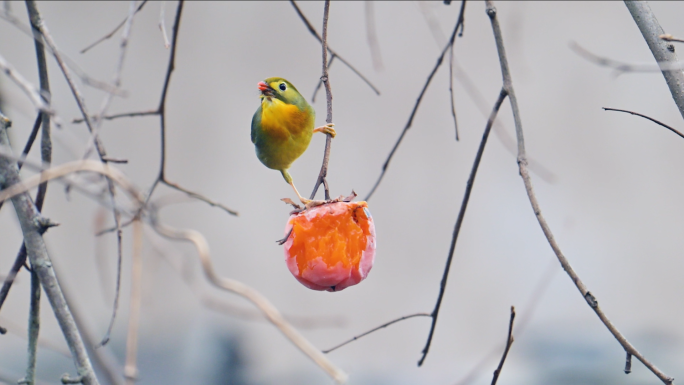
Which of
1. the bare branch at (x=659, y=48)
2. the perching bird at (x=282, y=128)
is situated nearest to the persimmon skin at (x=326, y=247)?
the perching bird at (x=282, y=128)

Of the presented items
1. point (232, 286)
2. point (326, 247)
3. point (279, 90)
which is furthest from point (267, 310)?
point (279, 90)

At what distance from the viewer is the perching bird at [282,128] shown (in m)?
0.56

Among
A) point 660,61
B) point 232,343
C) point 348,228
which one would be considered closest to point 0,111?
point 348,228

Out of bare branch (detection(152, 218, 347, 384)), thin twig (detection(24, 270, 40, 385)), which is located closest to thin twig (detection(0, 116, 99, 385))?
thin twig (detection(24, 270, 40, 385))

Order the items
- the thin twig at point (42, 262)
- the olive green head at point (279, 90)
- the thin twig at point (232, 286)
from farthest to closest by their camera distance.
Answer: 1. the olive green head at point (279, 90)
2. the thin twig at point (42, 262)
3. the thin twig at point (232, 286)

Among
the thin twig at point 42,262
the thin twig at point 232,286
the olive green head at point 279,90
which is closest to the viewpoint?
the thin twig at point 232,286

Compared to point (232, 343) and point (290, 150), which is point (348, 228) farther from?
point (232, 343)

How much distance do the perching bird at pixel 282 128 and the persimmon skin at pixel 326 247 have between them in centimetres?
6

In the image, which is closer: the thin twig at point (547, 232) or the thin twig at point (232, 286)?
the thin twig at point (232, 286)

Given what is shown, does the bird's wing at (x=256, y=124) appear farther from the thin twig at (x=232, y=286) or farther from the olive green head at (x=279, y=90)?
the thin twig at (x=232, y=286)

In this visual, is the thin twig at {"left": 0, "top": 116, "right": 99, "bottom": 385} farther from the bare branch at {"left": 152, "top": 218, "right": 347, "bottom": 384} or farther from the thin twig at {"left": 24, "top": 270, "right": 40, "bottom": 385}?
the bare branch at {"left": 152, "top": 218, "right": 347, "bottom": 384}

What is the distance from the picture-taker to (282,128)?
56 cm

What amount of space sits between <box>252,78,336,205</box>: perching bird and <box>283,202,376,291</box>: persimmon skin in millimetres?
63

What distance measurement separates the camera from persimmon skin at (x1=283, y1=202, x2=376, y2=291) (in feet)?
1.62
